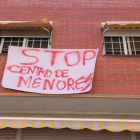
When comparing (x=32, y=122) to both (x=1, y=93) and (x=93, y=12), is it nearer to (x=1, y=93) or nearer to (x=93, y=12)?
(x=1, y=93)

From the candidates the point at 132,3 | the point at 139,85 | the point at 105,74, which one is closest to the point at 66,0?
the point at 132,3

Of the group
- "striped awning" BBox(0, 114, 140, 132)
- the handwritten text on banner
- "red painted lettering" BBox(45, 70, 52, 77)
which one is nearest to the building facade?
"striped awning" BBox(0, 114, 140, 132)

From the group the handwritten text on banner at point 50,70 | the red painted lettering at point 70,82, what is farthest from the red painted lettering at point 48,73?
the red painted lettering at point 70,82

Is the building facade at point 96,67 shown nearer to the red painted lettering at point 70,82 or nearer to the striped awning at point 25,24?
the striped awning at point 25,24

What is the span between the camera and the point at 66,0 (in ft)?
Result: 20.5

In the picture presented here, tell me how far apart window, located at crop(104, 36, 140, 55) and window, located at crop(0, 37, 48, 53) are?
2.47 metres

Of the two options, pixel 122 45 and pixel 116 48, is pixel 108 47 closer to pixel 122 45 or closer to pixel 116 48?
pixel 116 48

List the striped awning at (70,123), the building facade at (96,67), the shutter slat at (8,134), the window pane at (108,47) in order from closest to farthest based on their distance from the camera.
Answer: the striped awning at (70,123) < the building facade at (96,67) < the shutter slat at (8,134) < the window pane at (108,47)

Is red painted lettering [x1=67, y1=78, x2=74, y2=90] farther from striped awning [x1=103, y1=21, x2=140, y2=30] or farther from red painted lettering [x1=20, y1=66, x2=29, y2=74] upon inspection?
striped awning [x1=103, y1=21, x2=140, y2=30]

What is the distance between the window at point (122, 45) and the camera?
19.0ft

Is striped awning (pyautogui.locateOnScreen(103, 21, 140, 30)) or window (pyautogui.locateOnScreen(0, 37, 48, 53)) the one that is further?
window (pyautogui.locateOnScreen(0, 37, 48, 53))

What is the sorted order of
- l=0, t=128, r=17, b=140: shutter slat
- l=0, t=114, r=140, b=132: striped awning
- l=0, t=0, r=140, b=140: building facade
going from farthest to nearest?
l=0, t=128, r=17, b=140: shutter slat < l=0, t=0, r=140, b=140: building facade < l=0, t=114, r=140, b=132: striped awning

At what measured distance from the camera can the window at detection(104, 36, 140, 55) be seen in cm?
579

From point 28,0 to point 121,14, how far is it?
3.89m
